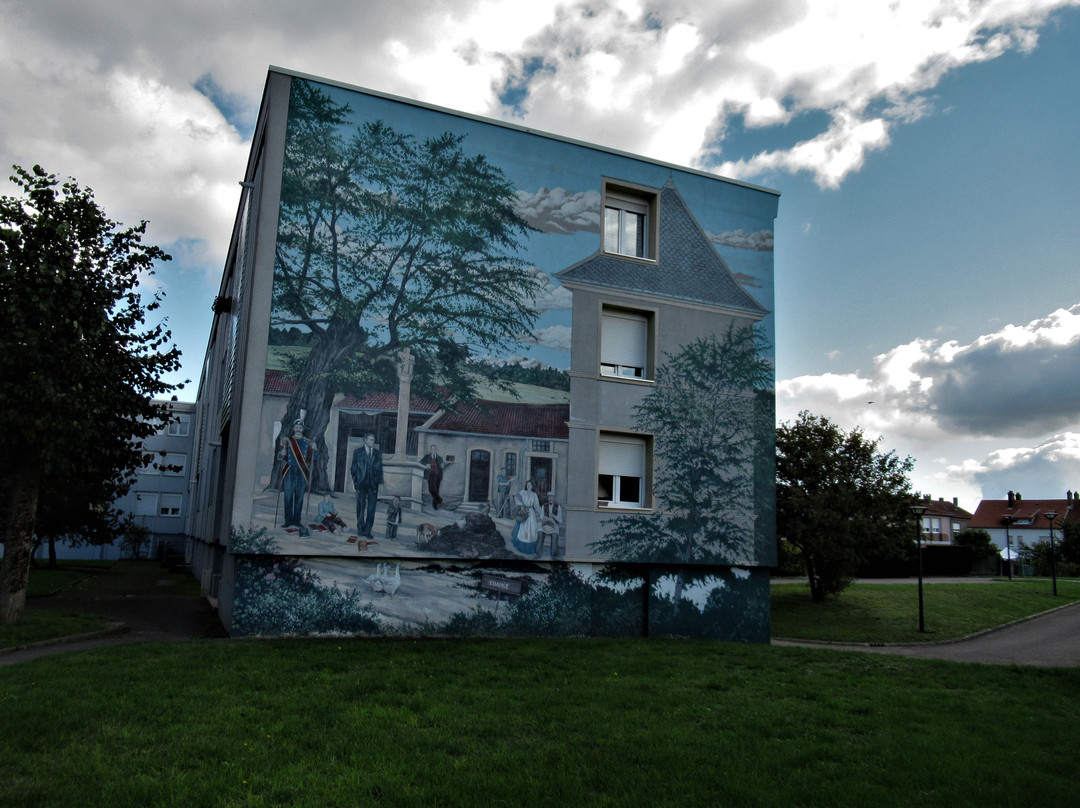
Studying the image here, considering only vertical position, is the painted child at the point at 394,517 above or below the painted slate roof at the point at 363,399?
below

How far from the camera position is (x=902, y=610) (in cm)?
2995

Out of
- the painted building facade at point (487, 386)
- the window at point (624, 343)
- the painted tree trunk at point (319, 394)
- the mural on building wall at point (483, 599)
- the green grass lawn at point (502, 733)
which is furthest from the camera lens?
the window at point (624, 343)

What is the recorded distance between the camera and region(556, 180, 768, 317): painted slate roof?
60.1 feet

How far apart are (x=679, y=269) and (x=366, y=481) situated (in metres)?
9.17

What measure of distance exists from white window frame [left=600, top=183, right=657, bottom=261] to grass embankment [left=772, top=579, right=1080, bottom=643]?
1393 centimetres

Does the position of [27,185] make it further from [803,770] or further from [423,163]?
[803,770]

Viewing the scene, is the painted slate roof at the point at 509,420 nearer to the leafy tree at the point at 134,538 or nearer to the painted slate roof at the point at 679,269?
the painted slate roof at the point at 679,269

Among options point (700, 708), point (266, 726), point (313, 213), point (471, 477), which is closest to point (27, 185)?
point (313, 213)

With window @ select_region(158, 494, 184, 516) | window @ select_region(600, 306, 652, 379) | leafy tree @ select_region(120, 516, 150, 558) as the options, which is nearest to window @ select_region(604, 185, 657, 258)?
window @ select_region(600, 306, 652, 379)

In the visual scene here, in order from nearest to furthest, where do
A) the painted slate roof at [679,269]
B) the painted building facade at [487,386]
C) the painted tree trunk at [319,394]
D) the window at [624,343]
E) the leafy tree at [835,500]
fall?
the painted tree trunk at [319,394]
the painted building facade at [487,386]
the window at [624,343]
the painted slate roof at [679,269]
the leafy tree at [835,500]

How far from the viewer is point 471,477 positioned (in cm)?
1584

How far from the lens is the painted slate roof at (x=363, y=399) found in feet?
47.8

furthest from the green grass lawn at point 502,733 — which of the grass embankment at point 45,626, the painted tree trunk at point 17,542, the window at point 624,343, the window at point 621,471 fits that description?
the window at point 624,343

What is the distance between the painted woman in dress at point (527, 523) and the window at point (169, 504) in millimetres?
47441
